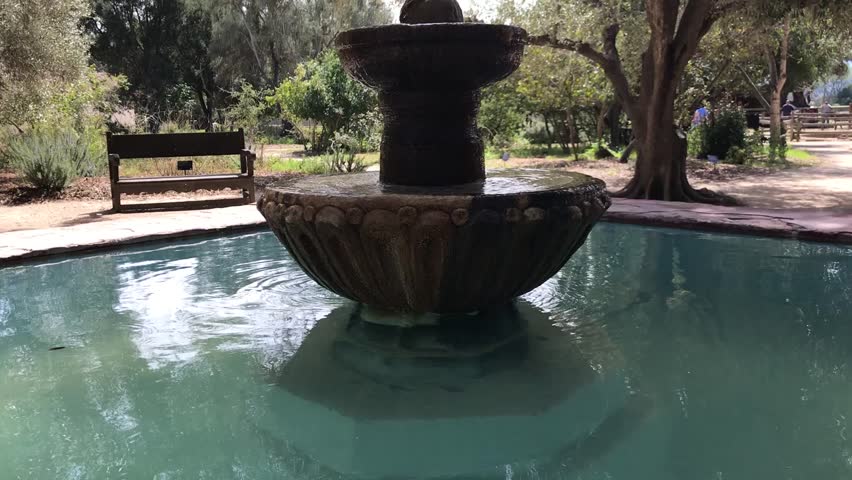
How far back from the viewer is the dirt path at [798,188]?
27.7 ft

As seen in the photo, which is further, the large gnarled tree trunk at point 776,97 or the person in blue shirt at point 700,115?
the large gnarled tree trunk at point 776,97

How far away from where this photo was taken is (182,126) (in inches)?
627

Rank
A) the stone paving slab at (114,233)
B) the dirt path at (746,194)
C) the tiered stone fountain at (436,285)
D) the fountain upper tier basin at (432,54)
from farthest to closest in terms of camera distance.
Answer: the dirt path at (746,194) → the stone paving slab at (114,233) → the fountain upper tier basin at (432,54) → the tiered stone fountain at (436,285)

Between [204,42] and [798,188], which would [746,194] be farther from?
[204,42]

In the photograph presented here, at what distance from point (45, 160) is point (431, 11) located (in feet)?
25.7

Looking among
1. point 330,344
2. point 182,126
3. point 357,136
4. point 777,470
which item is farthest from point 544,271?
point 182,126

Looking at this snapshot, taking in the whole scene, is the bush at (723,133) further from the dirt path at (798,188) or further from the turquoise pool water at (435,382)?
the turquoise pool water at (435,382)

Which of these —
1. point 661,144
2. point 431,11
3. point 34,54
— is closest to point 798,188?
point 661,144

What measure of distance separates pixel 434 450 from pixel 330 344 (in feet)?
3.93

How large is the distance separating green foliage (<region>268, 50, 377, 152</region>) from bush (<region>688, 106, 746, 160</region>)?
7233 mm

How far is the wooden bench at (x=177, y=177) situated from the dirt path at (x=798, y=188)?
20.5 feet

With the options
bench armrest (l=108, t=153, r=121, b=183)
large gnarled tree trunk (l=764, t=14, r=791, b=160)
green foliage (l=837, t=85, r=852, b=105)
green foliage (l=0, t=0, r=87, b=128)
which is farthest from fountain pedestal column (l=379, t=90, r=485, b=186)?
green foliage (l=837, t=85, r=852, b=105)

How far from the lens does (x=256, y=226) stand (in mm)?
6586

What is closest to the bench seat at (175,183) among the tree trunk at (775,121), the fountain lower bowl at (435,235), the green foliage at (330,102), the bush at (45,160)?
the bush at (45,160)
